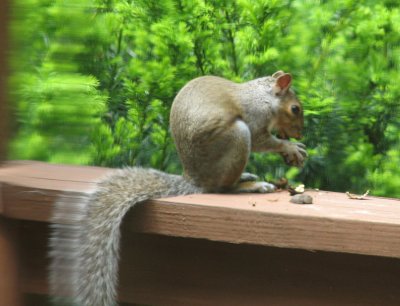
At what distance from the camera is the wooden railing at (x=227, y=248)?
117 cm

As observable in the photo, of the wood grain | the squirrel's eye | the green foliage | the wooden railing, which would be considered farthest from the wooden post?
the squirrel's eye

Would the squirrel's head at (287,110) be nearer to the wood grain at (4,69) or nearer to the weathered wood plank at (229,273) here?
the weathered wood plank at (229,273)

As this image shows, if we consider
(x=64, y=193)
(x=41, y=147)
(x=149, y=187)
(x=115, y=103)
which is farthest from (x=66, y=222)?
(x=115, y=103)

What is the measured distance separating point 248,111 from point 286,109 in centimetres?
22

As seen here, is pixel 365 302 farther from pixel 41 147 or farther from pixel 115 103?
pixel 115 103

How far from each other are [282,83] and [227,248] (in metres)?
1.09

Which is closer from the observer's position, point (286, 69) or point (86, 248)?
point (86, 248)

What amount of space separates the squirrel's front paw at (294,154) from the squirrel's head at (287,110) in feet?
0.43

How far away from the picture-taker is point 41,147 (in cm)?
83

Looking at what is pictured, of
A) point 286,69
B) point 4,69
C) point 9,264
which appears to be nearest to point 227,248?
point 9,264

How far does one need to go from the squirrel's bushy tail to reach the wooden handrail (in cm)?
3

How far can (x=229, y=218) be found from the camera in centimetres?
120

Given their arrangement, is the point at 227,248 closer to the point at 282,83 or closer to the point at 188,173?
the point at 188,173

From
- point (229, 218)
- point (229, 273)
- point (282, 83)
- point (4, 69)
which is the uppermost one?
point (4, 69)
